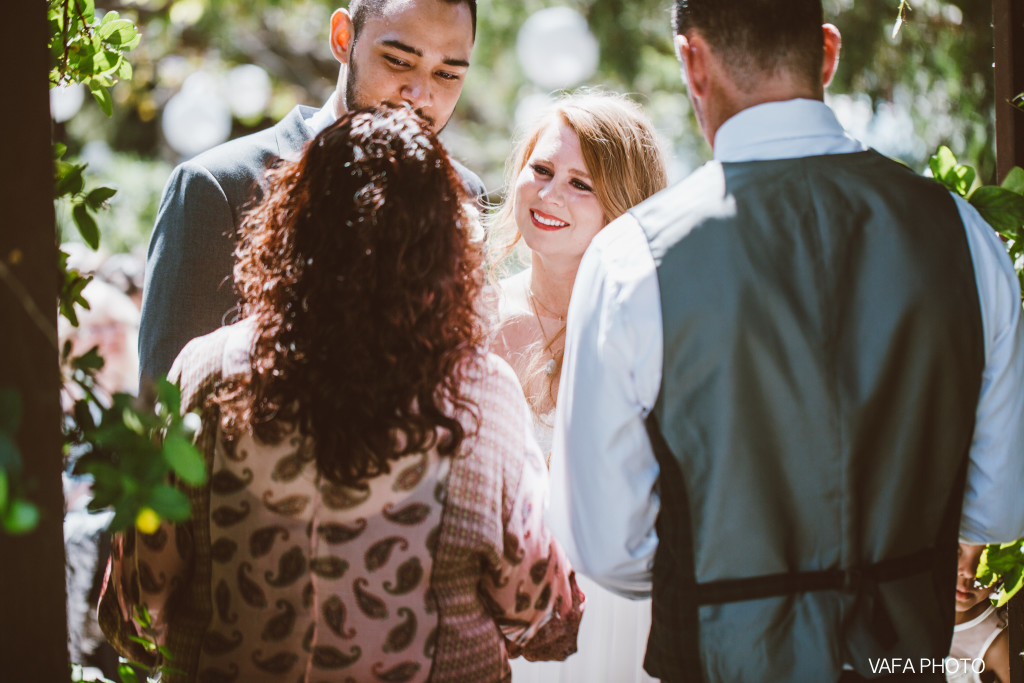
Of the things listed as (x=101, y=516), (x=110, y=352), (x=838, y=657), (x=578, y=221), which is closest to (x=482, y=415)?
(x=838, y=657)

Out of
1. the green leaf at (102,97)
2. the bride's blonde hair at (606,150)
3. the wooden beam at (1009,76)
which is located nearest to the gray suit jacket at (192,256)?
the green leaf at (102,97)

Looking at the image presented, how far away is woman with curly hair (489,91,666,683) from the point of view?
275 centimetres

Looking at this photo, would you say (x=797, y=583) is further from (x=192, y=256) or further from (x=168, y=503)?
(x=192, y=256)

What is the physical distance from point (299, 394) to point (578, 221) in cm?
154

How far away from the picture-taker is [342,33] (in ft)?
9.10

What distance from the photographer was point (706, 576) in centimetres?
143

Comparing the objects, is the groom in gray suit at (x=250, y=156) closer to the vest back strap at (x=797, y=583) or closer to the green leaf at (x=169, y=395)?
the green leaf at (x=169, y=395)

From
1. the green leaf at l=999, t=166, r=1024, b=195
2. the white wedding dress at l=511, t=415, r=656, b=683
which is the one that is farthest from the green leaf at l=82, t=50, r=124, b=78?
the green leaf at l=999, t=166, r=1024, b=195

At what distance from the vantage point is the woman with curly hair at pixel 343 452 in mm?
1387

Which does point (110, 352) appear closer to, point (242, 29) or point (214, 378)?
point (214, 378)

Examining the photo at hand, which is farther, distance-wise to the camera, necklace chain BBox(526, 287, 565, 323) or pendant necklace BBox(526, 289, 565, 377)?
necklace chain BBox(526, 287, 565, 323)

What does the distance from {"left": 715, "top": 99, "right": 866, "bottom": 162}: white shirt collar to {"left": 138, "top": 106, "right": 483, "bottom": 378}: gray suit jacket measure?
879mm

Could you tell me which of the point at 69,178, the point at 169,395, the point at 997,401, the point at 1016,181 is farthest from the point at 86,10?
the point at 1016,181

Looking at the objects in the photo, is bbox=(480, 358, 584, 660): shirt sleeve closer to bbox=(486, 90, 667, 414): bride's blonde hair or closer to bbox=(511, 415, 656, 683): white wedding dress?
bbox=(511, 415, 656, 683): white wedding dress
